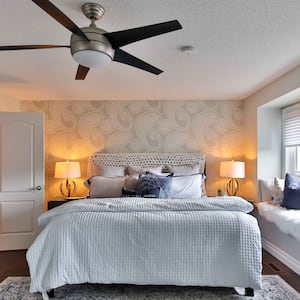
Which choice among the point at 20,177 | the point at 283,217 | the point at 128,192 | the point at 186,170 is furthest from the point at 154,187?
the point at 20,177

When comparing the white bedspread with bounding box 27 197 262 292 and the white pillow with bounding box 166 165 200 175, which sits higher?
the white pillow with bounding box 166 165 200 175

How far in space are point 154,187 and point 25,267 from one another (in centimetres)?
179

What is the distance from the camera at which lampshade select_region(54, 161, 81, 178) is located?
439cm

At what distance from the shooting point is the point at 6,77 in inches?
141

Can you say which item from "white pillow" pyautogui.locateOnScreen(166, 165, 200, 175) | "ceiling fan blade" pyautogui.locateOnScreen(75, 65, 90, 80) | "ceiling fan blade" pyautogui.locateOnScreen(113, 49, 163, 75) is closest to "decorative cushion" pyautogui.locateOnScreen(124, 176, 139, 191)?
"white pillow" pyautogui.locateOnScreen(166, 165, 200, 175)

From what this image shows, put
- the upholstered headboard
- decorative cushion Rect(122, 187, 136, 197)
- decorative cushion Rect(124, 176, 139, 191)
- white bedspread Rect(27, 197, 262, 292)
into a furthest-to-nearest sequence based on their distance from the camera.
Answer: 1. the upholstered headboard
2. decorative cushion Rect(124, 176, 139, 191)
3. decorative cushion Rect(122, 187, 136, 197)
4. white bedspread Rect(27, 197, 262, 292)

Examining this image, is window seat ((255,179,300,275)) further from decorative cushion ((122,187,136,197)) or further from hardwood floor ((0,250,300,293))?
decorative cushion ((122,187,136,197))

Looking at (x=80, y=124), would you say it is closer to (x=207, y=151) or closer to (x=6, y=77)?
(x=6, y=77)

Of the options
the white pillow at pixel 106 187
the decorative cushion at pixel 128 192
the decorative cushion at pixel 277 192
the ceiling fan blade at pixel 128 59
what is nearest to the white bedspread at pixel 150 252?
the decorative cushion at pixel 128 192

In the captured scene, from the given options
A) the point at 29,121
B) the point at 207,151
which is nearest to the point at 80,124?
the point at 29,121

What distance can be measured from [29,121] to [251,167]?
352 cm

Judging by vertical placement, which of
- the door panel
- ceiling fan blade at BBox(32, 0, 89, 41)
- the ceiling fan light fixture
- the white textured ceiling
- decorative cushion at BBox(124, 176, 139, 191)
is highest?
the white textured ceiling

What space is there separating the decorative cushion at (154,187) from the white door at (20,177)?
158 cm

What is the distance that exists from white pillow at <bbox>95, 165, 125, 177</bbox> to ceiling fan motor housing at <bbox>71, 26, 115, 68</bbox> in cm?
260
